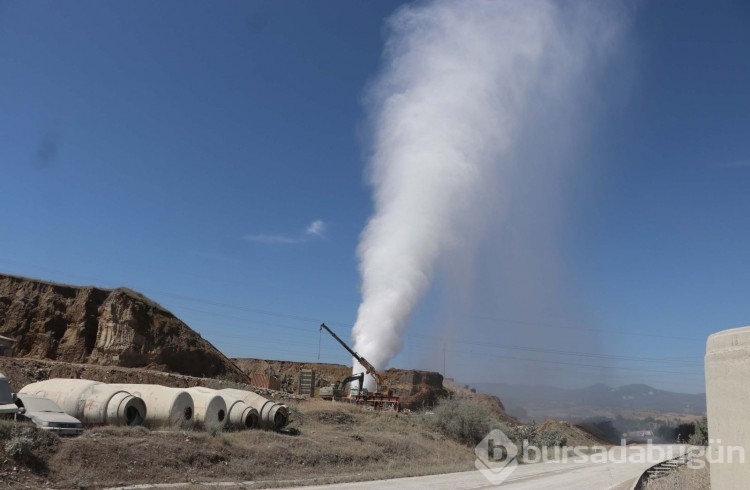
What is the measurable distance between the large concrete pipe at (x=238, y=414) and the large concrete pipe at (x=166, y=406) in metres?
2.43

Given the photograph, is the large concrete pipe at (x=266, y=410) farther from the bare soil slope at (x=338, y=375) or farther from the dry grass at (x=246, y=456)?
the bare soil slope at (x=338, y=375)

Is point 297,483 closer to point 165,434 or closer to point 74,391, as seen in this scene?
point 165,434

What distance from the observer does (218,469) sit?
20.8 metres

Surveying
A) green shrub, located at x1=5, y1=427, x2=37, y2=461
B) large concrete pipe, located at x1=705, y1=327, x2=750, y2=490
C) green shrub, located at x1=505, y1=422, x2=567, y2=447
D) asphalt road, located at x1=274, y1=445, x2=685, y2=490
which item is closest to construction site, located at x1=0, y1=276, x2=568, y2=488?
green shrub, located at x1=5, y1=427, x2=37, y2=461

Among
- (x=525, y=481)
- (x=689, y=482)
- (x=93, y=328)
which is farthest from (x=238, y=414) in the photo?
(x=93, y=328)

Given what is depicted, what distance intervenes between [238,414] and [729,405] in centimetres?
2585

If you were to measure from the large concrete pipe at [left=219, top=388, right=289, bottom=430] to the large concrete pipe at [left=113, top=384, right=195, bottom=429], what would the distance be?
4584 millimetres

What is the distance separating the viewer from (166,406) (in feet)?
81.4

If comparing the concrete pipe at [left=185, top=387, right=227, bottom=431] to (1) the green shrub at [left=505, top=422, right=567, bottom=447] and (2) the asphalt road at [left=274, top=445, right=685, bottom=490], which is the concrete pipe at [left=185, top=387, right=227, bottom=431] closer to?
(2) the asphalt road at [left=274, top=445, right=685, bottom=490]

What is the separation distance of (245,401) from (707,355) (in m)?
27.4

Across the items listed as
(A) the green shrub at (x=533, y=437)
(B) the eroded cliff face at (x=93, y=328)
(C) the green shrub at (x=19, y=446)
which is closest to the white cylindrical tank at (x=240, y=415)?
(C) the green shrub at (x=19, y=446)

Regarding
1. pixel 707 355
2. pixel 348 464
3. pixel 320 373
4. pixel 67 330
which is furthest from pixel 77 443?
pixel 320 373

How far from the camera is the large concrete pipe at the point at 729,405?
5.35 m

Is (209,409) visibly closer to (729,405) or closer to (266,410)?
(266,410)
